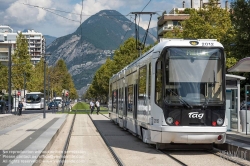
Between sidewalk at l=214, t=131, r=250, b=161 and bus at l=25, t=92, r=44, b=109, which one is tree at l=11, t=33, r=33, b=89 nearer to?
bus at l=25, t=92, r=44, b=109

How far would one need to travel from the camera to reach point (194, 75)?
1474 cm

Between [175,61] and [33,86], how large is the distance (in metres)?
69.5

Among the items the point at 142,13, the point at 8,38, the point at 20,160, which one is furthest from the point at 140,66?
the point at 8,38

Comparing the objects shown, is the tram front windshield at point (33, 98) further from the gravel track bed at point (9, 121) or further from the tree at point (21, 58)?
the gravel track bed at point (9, 121)

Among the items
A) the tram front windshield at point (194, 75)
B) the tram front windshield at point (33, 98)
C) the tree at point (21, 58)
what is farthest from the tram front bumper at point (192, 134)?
the tram front windshield at point (33, 98)

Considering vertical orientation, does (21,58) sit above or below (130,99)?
above

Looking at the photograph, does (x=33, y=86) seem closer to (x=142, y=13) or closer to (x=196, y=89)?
(x=142, y=13)

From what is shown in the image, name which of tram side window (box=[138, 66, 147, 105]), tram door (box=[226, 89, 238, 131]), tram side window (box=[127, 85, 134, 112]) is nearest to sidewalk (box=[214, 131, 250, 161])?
tram side window (box=[138, 66, 147, 105])

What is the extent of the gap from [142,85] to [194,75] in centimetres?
324

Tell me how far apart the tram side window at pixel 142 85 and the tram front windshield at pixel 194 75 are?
2297 millimetres

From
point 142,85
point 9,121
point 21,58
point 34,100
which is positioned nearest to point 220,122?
point 142,85

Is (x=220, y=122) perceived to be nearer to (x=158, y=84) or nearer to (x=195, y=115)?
(x=195, y=115)

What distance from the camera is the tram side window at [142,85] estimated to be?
55.8 feet

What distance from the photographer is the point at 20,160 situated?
37.2ft
